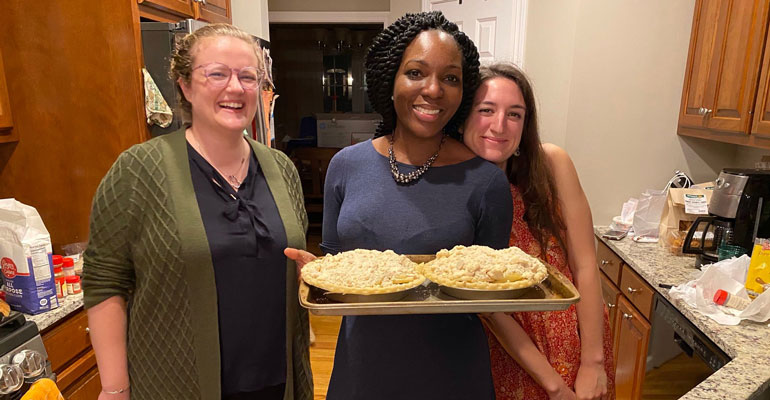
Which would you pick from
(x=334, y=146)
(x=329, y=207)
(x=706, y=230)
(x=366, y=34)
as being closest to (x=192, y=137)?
(x=329, y=207)

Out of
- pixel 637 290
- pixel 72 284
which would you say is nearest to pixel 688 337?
pixel 637 290

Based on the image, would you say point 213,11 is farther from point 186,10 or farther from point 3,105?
point 3,105

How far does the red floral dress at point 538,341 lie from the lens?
4.05ft

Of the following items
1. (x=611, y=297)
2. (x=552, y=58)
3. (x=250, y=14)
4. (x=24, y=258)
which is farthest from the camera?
(x=250, y=14)

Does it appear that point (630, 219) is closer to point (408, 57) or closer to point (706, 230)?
point (706, 230)

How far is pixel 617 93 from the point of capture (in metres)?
2.57

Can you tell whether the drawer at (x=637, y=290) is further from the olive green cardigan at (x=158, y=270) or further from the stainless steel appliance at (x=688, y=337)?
the olive green cardigan at (x=158, y=270)

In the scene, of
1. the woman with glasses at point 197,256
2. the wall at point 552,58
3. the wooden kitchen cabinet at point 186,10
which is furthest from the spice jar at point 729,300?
the wooden kitchen cabinet at point 186,10

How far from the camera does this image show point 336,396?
1173 mm

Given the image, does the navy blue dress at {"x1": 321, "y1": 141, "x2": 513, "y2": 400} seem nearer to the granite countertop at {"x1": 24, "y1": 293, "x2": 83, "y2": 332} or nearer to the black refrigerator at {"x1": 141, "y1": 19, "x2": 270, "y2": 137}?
the granite countertop at {"x1": 24, "y1": 293, "x2": 83, "y2": 332}

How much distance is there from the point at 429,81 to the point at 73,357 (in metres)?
1.50

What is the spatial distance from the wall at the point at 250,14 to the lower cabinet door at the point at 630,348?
107 inches

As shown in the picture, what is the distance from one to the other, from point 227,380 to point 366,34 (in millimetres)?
5555

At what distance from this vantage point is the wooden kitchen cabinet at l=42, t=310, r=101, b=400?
1.51 m
